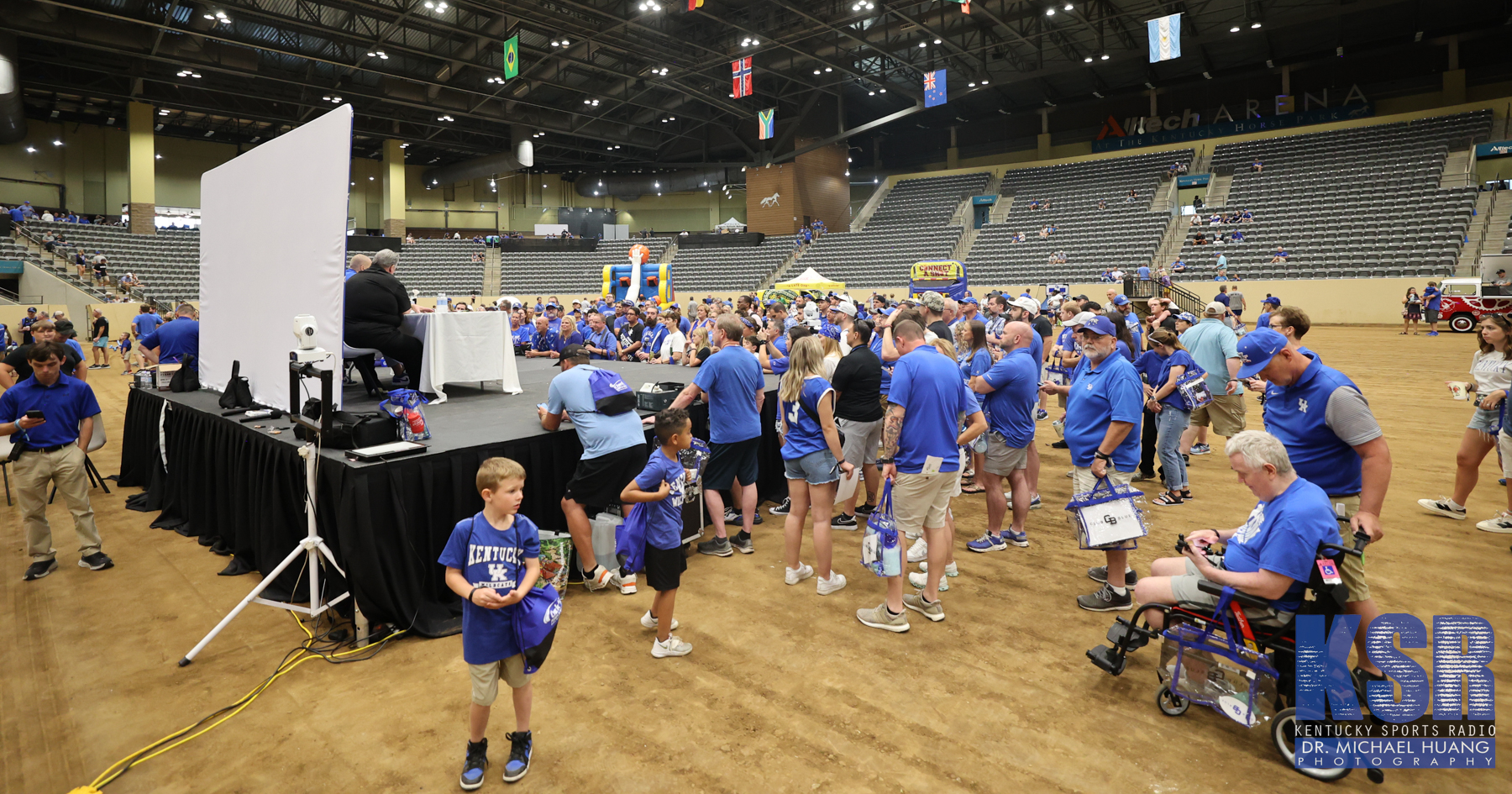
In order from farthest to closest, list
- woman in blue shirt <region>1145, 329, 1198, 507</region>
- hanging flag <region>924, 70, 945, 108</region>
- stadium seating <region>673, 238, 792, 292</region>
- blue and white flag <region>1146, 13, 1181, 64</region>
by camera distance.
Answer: stadium seating <region>673, 238, 792, 292</region>
hanging flag <region>924, 70, 945, 108</region>
blue and white flag <region>1146, 13, 1181, 64</region>
woman in blue shirt <region>1145, 329, 1198, 507</region>

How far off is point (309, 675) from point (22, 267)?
27361 millimetres

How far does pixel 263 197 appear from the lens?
498 cm

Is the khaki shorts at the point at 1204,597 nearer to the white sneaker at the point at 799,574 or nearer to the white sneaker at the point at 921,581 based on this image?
the white sneaker at the point at 921,581

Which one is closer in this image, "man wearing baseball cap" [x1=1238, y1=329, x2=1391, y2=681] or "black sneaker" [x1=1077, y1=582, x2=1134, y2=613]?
"man wearing baseball cap" [x1=1238, y1=329, x2=1391, y2=681]

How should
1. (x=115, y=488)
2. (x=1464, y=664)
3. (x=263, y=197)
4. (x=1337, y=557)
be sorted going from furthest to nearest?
(x=115, y=488), (x=263, y=197), (x=1464, y=664), (x=1337, y=557)

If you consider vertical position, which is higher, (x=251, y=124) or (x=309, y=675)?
(x=251, y=124)

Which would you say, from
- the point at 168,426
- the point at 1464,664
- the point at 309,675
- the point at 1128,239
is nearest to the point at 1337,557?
the point at 1464,664

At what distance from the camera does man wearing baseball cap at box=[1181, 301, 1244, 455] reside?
6105 millimetres

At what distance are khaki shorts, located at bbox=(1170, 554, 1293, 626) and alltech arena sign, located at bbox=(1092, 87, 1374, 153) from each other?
109 feet

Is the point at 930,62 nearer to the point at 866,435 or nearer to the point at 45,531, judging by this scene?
the point at 866,435

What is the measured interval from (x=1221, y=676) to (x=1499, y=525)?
12.5ft

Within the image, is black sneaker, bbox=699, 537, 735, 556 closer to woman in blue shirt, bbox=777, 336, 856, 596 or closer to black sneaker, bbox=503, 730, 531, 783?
woman in blue shirt, bbox=777, 336, 856, 596

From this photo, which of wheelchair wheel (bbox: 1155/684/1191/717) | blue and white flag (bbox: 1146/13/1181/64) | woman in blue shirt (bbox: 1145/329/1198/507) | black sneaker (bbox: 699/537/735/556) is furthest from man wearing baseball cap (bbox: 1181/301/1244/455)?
blue and white flag (bbox: 1146/13/1181/64)

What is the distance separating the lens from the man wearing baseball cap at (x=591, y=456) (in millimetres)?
3934
